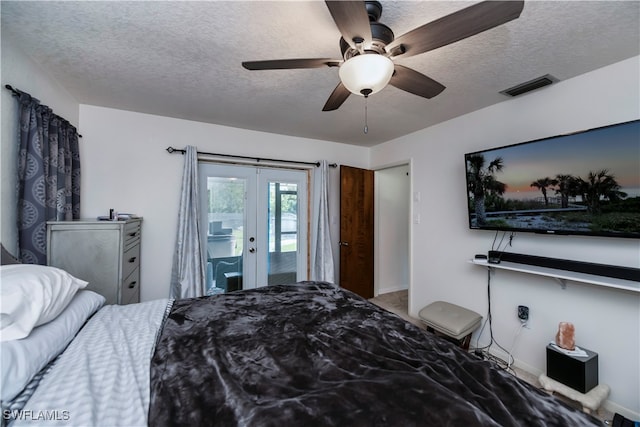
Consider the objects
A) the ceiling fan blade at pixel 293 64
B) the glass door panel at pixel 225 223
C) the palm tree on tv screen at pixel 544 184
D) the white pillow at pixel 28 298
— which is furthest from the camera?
the glass door panel at pixel 225 223

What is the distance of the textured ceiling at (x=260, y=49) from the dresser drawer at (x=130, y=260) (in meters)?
1.50

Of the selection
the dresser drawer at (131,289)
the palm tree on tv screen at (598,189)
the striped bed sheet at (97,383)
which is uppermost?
the palm tree on tv screen at (598,189)

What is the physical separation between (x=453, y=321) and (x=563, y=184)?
4.95 ft

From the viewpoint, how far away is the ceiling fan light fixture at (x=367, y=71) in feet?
4.37

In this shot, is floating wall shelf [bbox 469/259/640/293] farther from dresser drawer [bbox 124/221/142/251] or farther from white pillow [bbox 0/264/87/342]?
dresser drawer [bbox 124/221/142/251]

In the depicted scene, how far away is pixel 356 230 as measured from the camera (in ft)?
13.7

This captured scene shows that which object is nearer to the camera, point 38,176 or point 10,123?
point 10,123

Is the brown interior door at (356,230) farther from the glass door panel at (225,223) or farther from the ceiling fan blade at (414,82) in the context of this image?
the ceiling fan blade at (414,82)

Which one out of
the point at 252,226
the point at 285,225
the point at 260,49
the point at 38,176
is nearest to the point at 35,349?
the point at 38,176

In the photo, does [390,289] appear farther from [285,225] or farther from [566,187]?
[566,187]

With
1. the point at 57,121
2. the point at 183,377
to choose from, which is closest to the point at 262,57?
the point at 57,121

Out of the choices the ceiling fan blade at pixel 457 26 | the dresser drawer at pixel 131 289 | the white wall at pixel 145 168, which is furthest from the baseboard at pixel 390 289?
the ceiling fan blade at pixel 457 26

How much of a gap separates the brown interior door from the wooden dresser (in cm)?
273

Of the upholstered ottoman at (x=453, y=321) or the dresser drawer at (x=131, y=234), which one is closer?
the dresser drawer at (x=131, y=234)
